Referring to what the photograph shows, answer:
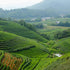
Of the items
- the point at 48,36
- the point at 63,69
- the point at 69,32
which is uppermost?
the point at 63,69

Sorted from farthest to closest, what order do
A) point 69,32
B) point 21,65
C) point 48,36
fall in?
1. point 48,36
2. point 69,32
3. point 21,65

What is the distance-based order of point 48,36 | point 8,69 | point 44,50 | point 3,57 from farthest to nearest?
1. point 48,36
2. point 44,50
3. point 3,57
4. point 8,69

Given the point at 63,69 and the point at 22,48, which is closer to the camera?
the point at 63,69

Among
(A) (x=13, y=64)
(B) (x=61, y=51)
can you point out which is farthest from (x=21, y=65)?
(B) (x=61, y=51)

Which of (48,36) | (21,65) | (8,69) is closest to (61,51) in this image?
(21,65)

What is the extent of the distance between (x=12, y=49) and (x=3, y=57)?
1184 cm

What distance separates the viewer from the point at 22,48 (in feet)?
172

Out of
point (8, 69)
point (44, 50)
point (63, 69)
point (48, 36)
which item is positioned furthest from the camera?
point (48, 36)

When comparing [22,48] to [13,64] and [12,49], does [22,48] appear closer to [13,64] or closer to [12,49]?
[12,49]

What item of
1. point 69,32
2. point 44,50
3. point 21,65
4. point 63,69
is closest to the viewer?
point 63,69

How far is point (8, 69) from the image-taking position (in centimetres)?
3303

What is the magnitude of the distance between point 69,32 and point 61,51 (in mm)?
32048

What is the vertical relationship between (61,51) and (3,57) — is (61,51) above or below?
below

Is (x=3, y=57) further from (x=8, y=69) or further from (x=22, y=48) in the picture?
(x=22, y=48)
